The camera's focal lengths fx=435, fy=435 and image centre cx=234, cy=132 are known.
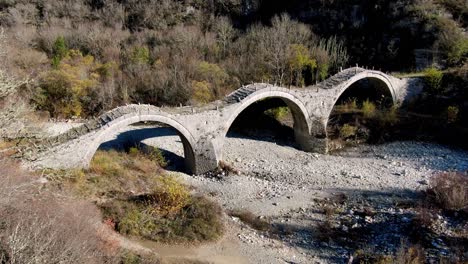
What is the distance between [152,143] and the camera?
85.7 ft

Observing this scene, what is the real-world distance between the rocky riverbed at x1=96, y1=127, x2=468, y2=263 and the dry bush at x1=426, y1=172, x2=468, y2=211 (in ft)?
2.71

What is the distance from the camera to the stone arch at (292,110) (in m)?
23.1

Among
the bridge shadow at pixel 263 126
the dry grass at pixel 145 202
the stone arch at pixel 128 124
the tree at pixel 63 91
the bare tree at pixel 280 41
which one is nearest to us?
the dry grass at pixel 145 202

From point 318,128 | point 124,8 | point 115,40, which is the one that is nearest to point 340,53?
point 318,128

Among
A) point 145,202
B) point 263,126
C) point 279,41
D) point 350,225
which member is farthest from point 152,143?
point 279,41

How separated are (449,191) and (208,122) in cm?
1157

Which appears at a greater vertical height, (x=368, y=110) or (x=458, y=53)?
(x=458, y=53)

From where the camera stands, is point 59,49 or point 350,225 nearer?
point 350,225

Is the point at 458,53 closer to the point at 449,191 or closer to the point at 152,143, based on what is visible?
the point at 449,191

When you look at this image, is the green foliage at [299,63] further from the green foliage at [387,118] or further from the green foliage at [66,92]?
the green foliage at [66,92]

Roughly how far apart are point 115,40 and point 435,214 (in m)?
32.6

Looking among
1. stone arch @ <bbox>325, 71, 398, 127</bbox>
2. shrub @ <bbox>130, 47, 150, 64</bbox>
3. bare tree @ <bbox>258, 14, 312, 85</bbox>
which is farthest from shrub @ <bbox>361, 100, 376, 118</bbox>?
shrub @ <bbox>130, 47, 150, 64</bbox>

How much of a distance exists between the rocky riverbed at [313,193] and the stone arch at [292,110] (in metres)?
0.87

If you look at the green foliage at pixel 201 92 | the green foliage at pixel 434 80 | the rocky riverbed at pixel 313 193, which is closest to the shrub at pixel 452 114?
the rocky riverbed at pixel 313 193
